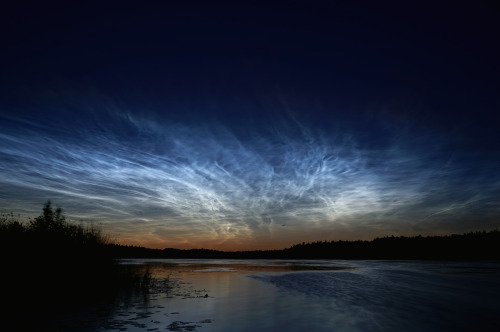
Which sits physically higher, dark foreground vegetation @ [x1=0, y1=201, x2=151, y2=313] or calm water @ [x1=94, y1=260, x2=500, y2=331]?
dark foreground vegetation @ [x1=0, y1=201, x2=151, y2=313]

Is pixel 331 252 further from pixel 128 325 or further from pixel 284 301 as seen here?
pixel 128 325

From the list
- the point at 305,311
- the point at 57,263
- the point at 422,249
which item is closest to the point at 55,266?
the point at 57,263

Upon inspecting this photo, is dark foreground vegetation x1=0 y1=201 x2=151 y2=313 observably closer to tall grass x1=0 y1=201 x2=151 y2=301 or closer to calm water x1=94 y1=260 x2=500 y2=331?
tall grass x1=0 y1=201 x2=151 y2=301

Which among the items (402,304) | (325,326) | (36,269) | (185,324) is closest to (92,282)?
(36,269)

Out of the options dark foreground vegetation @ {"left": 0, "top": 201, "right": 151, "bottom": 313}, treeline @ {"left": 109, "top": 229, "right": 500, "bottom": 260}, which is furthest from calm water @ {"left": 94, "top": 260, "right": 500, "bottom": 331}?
treeline @ {"left": 109, "top": 229, "right": 500, "bottom": 260}

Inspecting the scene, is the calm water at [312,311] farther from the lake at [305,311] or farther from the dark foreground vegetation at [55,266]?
the dark foreground vegetation at [55,266]

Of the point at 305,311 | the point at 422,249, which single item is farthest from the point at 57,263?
the point at 422,249

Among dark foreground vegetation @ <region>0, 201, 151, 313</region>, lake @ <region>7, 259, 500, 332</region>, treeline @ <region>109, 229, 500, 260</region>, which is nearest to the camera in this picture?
lake @ <region>7, 259, 500, 332</region>

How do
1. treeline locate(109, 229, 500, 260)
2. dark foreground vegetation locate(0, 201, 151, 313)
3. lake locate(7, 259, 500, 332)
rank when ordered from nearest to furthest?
lake locate(7, 259, 500, 332)
dark foreground vegetation locate(0, 201, 151, 313)
treeline locate(109, 229, 500, 260)

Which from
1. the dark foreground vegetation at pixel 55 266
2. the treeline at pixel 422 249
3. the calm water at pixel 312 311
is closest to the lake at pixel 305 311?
the calm water at pixel 312 311

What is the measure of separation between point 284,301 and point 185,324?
7.82 metres

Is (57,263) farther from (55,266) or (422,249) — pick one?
(422,249)

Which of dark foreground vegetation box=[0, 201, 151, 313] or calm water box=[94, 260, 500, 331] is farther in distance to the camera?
dark foreground vegetation box=[0, 201, 151, 313]

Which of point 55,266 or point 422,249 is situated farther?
point 422,249
